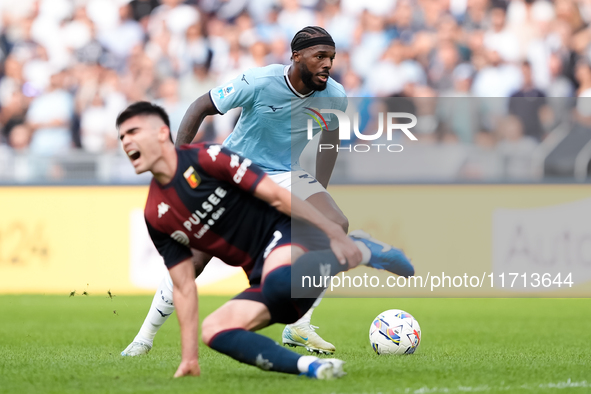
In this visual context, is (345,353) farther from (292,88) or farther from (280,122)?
(292,88)

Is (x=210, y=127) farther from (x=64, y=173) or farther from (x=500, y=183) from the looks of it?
(x=500, y=183)

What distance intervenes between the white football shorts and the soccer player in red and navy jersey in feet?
3.94

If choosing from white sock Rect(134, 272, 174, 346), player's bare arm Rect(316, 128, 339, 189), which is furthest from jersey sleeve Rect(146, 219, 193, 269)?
player's bare arm Rect(316, 128, 339, 189)

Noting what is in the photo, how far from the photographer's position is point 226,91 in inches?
239

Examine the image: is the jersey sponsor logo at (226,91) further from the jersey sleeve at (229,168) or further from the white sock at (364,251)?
the white sock at (364,251)

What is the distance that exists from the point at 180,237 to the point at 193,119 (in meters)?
1.47

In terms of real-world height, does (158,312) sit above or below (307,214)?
below

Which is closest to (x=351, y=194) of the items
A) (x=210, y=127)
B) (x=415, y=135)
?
(x=415, y=135)

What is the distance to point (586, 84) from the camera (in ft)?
40.0

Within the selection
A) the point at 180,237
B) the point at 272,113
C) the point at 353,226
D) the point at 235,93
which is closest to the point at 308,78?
the point at 272,113

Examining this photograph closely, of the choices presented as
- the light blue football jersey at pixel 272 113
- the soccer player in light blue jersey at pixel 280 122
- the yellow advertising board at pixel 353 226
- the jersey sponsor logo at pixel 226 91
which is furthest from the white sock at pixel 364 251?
the yellow advertising board at pixel 353 226

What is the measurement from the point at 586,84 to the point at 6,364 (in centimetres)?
950

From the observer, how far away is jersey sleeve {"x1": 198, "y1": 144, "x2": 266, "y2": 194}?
4555 mm

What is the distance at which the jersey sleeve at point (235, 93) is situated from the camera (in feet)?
19.8
